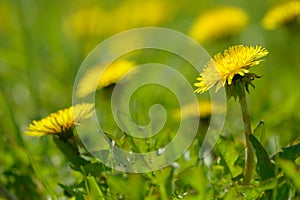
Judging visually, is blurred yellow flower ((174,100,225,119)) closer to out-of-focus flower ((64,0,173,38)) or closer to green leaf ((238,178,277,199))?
green leaf ((238,178,277,199))

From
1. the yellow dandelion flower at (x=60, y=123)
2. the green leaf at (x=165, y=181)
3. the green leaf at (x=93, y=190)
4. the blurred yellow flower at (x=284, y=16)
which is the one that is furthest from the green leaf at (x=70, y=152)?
the blurred yellow flower at (x=284, y=16)

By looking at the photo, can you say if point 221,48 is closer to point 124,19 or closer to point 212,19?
point 212,19

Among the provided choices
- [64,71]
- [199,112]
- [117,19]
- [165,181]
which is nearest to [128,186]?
[165,181]

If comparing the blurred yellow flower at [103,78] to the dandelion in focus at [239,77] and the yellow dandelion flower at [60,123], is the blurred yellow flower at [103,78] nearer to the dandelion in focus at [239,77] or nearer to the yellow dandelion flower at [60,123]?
the yellow dandelion flower at [60,123]

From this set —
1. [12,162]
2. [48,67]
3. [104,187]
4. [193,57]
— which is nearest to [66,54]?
[48,67]

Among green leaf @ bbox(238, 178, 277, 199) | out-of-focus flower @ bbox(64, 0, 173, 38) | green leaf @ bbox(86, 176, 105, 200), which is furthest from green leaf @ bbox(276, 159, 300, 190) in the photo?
out-of-focus flower @ bbox(64, 0, 173, 38)
